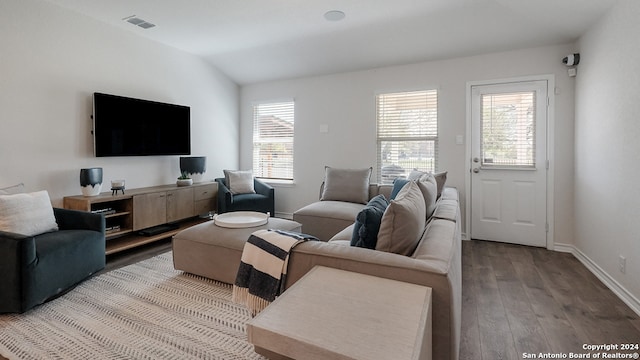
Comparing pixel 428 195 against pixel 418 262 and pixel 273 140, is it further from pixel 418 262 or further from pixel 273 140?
pixel 273 140

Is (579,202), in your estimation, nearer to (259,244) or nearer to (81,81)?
(259,244)

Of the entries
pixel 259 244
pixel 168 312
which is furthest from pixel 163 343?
pixel 259 244

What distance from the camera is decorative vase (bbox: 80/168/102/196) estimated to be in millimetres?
3182

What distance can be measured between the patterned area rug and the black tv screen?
165 centimetres

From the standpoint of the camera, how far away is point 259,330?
95 centimetres

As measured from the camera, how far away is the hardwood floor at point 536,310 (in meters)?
1.85

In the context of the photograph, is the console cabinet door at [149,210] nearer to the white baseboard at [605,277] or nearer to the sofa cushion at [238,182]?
the sofa cushion at [238,182]

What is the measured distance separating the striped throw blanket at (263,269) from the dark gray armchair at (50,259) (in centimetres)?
153

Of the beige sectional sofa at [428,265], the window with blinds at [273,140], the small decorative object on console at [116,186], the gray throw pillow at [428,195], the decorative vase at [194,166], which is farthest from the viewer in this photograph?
the window with blinds at [273,140]

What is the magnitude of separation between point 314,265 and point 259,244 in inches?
13.5

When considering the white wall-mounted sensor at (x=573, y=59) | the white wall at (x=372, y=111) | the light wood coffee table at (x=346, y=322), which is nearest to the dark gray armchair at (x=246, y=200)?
the white wall at (x=372, y=111)

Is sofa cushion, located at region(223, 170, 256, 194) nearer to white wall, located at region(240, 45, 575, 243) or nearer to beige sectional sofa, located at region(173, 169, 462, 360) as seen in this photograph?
white wall, located at region(240, 45, 575, 243)

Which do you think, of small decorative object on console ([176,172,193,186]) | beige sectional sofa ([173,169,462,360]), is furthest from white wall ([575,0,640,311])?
small decorative object on console ([176,172,193,186])

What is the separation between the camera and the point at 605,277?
2695 millimetres
